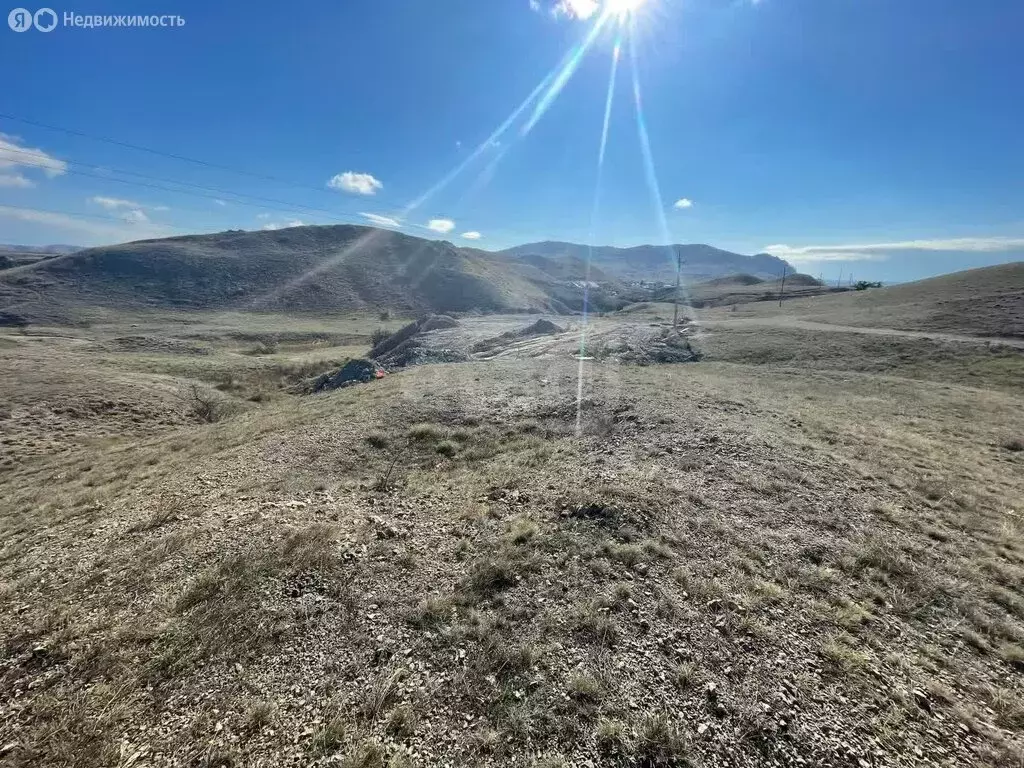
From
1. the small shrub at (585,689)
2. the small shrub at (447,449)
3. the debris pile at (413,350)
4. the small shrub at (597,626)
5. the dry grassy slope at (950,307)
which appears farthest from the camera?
the dry grassy slope at (950,307)

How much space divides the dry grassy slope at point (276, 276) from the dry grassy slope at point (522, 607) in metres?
90.4

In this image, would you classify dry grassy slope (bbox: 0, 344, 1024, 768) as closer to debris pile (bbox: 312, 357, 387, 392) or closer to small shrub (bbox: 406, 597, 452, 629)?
small shrub (bbox: 406, 597, 452, 629)

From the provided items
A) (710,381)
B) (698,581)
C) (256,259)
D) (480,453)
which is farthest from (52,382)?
(256,259)

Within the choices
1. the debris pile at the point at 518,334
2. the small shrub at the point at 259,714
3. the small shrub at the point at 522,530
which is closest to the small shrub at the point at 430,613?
the small shrub at the point at 259,714

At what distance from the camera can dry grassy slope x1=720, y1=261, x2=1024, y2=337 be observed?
40.0 meters

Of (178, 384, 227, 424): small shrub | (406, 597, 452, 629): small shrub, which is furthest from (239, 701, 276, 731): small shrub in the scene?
(178, 384, 227, 424): small shrub

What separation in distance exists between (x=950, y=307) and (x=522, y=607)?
63.2 metres

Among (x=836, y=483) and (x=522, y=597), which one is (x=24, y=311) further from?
(x=836, y=483)

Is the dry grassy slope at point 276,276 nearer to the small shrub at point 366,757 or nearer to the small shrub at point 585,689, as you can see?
the small shrub at point 366,757

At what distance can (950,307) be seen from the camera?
47094 mm

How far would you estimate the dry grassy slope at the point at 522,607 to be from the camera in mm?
4980

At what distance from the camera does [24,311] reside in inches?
2638

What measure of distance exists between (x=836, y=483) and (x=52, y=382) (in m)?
37.9

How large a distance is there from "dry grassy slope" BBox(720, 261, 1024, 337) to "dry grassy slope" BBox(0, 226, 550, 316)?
70.4 metres
